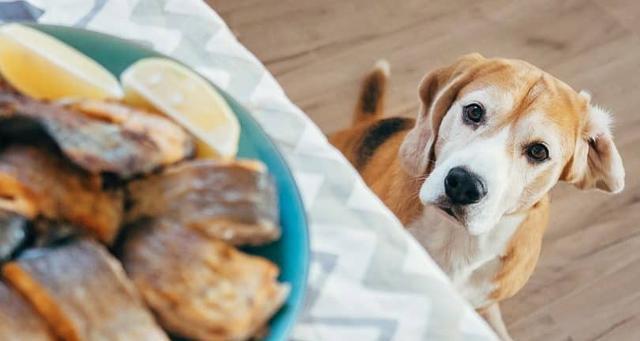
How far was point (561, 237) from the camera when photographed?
1614mm

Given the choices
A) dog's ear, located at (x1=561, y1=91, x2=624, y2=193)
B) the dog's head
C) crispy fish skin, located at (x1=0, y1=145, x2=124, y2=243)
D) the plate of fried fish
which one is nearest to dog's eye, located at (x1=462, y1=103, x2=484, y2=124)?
the dog's head

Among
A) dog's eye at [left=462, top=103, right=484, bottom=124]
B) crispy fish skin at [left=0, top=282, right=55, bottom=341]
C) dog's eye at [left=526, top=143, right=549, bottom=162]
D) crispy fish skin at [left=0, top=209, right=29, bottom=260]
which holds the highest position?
crispy fish skin at [left=0, top=209, right=29, bottom=260]

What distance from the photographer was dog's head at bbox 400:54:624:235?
1040 mm

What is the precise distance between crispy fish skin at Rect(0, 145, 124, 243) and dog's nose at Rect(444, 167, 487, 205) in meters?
0.53

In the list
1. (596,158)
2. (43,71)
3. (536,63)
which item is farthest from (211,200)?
(536,63)

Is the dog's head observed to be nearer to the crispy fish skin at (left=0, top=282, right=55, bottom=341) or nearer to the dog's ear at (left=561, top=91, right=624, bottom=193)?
the dog's ear at (left=561, top=91, right=624, bottom=193)

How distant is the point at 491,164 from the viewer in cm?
103

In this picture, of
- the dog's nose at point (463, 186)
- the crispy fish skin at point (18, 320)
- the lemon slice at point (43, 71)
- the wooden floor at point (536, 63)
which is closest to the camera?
the crispy fish skin at point (18, 320)

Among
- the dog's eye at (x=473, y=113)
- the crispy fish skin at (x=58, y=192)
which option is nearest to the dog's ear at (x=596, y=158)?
the dog's eye at (x=473, y=113)

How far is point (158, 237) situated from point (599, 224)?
1.24 metres

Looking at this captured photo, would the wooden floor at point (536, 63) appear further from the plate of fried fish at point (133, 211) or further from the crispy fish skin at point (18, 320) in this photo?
the crispy fish skin at point (18, 320)

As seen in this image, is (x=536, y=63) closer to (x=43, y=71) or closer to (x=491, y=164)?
(x=491, y=164)

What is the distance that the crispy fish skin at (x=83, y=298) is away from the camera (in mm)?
535

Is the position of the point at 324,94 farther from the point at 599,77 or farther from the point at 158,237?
the point at 158,237
